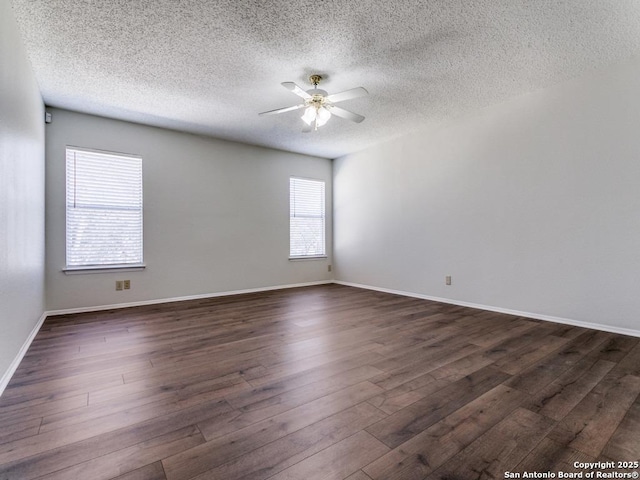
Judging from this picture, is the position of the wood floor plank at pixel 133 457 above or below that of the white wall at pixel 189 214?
below

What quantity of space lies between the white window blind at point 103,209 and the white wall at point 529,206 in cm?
377

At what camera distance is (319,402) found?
176 centimetres

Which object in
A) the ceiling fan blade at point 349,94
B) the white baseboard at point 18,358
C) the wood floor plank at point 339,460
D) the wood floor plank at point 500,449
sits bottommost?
the wood floor plank at point 339,460

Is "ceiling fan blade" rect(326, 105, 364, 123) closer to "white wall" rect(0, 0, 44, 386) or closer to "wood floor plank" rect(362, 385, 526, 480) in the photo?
"white wall" rect(0, 0, 44, 386)

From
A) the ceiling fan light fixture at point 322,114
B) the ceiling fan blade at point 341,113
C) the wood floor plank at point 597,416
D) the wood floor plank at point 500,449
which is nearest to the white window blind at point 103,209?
the ceiling fan light fixture at point 322,114

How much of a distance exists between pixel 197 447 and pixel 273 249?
168 inches

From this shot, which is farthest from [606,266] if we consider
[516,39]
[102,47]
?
[102,47]

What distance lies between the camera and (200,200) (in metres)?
4.84

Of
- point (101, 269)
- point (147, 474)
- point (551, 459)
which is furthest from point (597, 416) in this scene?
point (101, 269)

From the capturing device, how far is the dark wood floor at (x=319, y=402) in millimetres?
1293

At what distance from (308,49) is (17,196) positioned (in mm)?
2569

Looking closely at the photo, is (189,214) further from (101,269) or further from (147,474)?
(147,474)

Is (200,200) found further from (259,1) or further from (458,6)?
(458,6)

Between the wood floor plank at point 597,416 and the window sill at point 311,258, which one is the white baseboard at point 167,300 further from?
the wood floor plank at point 597,416
